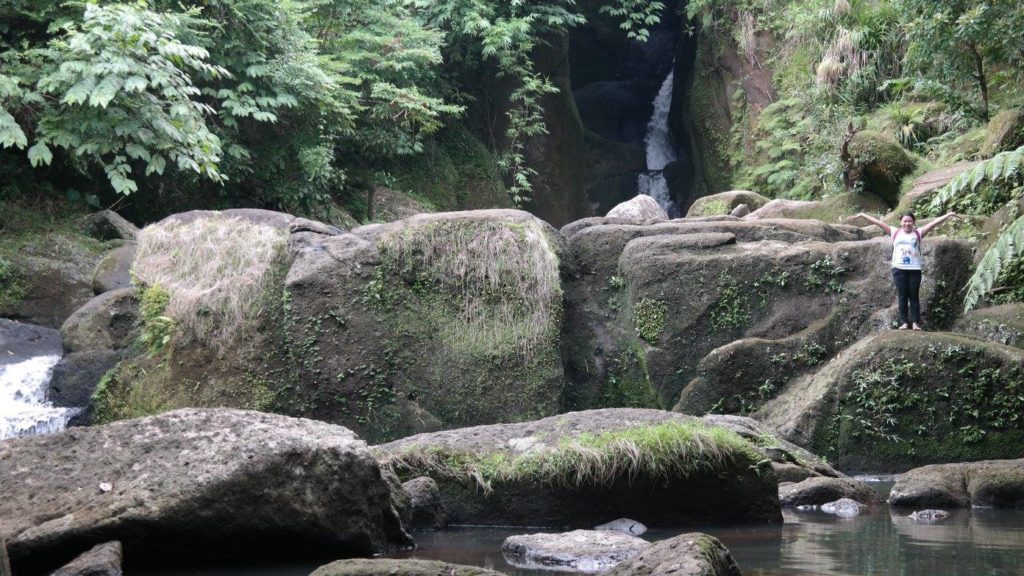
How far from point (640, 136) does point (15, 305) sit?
17527 mm

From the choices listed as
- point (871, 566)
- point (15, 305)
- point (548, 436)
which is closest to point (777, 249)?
point (548, 436)

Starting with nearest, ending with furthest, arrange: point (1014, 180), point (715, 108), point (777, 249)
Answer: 1. point (777, 249)
2. point (1014, 180)
3. point (715, 108)

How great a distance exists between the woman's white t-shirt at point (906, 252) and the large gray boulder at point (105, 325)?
8627mm

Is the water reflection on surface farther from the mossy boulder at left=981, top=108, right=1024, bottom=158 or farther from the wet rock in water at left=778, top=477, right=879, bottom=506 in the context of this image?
the mossy boulder at left=981, top=108, right=1024, bottom=158

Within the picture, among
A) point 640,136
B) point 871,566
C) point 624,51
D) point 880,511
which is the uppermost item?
point 624,51

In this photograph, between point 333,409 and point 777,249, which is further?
point 777,249

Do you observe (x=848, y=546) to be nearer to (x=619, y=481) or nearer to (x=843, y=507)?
(x=619, y=481)

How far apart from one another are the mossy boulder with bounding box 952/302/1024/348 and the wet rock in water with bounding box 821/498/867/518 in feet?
12.5

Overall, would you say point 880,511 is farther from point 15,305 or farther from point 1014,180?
point 15,305

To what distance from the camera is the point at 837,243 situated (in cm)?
1148

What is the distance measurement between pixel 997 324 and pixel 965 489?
3560mm

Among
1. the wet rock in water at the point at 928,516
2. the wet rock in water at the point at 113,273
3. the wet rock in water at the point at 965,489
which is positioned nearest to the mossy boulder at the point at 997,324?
the wet rock in water at the point at 965,489

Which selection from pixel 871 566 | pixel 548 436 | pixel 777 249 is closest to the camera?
pixel 871 566

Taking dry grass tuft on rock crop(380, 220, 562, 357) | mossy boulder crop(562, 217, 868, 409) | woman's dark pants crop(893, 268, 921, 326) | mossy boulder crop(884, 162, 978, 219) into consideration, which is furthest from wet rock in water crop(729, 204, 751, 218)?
dry grass tuft on rock crop(380, 220, 562, 357)
